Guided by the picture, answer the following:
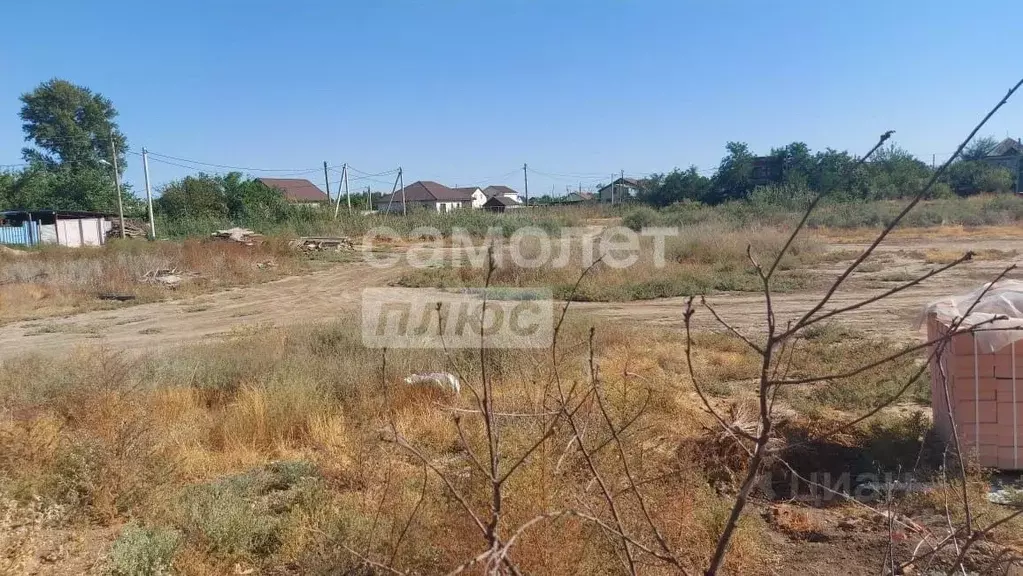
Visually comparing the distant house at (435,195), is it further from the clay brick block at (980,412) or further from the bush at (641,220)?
the clay brick block at (980,412)

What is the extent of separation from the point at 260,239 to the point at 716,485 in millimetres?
23404

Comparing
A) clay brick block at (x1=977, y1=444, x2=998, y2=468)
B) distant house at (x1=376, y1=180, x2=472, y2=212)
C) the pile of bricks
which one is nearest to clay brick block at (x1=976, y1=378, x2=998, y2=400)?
the pile of bricks

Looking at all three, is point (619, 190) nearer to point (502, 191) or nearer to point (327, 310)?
point (502, 191)

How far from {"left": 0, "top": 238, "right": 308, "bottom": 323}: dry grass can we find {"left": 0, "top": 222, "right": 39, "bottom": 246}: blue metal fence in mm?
6114

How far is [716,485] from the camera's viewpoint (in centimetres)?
425

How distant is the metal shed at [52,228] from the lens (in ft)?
86.3

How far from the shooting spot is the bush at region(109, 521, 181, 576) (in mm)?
2938

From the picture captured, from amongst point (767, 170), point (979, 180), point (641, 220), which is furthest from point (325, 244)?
point (979, 180)

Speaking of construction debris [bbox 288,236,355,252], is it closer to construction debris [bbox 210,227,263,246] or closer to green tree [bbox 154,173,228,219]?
construction debris [bbox 210,227,263,246]

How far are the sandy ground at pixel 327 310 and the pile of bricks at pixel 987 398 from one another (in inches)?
148

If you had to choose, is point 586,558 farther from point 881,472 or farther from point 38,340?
point 38,340

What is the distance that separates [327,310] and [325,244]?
14096 millimetres

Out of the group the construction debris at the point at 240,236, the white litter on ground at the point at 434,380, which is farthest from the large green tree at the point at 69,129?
the white litter on ground at the point at 434,380

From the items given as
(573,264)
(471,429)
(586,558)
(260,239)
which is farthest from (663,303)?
(260,239)
